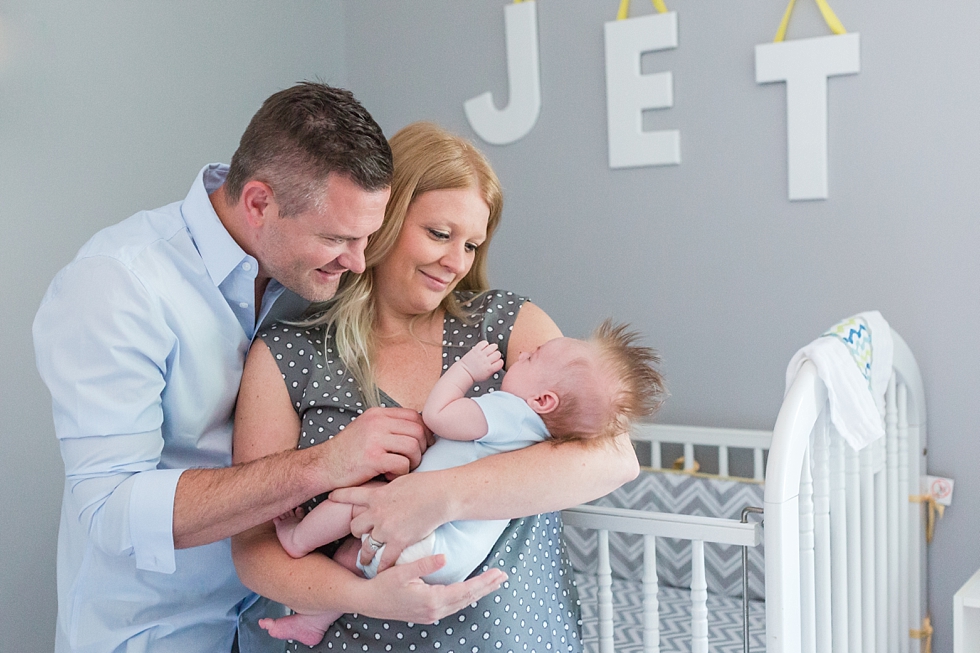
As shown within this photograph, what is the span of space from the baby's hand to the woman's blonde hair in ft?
0.52

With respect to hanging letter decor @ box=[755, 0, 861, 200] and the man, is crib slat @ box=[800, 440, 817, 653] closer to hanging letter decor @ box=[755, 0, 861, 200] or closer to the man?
the man

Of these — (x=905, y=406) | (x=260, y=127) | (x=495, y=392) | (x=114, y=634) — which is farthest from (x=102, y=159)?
(x=905, y=406)

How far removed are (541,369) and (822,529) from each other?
536 millimetres

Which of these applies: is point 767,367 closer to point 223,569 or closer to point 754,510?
point 754,510

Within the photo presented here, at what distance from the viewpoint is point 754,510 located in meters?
1.40

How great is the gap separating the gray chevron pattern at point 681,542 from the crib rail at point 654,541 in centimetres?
76

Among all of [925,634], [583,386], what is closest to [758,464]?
[925,634]

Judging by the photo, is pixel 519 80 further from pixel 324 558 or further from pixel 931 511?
pixel 324 558

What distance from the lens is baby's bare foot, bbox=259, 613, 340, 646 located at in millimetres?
1194

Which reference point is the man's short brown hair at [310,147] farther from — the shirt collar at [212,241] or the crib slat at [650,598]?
the crib slat at [650,598]

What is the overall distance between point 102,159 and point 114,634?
1.16m

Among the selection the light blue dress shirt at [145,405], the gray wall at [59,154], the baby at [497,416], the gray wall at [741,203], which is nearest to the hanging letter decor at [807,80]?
the gray wall at [741,203]

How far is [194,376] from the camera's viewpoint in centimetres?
124

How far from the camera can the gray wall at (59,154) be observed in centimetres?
186
